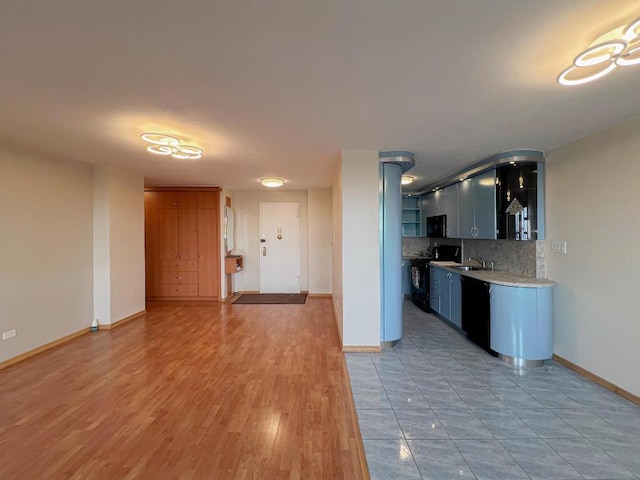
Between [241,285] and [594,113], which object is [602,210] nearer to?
[594,113]

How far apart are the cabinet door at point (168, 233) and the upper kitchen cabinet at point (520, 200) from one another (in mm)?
6044

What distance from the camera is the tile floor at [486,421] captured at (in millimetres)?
1777

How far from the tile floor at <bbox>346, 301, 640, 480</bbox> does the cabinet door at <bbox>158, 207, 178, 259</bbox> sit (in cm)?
492

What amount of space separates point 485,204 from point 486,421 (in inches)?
110

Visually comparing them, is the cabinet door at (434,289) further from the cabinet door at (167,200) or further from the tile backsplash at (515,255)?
the cabinet door at (167,200)

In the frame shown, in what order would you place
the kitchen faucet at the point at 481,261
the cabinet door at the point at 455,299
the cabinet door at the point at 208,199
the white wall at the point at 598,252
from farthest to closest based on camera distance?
the cabinet door at the point at 208,199 < the kitchen faucet at the point at 481,261 < the cabinet door at the point at 455,299 < the white wall at the point at 598,252

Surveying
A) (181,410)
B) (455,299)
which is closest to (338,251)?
(455,299)

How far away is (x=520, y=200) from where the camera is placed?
3.63 metres

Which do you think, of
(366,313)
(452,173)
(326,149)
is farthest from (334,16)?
(452,173)

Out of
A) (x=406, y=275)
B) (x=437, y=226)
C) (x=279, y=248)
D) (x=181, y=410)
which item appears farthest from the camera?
(x=279, y=248)

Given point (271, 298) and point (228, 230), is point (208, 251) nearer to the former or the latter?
point (228, 230)

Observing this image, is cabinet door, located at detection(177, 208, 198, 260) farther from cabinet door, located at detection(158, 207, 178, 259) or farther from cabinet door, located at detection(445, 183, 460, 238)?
cabinet door, located at detection(445, 183, 460, 238)

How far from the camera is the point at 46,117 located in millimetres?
2590

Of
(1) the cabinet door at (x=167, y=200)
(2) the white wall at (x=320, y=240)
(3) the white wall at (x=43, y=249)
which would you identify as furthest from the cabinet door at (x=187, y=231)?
(2) the white wall at (x=320, y=240)
